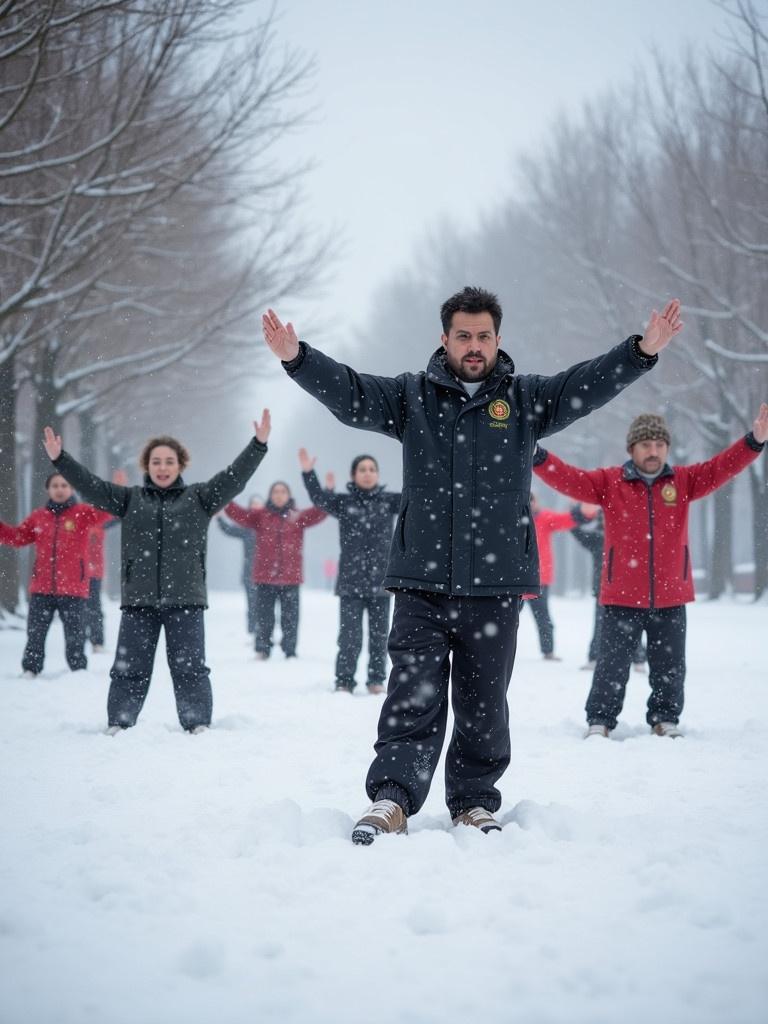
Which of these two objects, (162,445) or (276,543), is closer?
(162,445)

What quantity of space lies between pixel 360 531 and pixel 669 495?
3312 millimetres

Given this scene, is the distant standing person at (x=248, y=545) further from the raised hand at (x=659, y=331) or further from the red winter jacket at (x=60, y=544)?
the raised hand at (x=659, y=331)

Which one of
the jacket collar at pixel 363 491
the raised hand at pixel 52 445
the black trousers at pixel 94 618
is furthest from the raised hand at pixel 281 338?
the black trousers at pixel 94 618

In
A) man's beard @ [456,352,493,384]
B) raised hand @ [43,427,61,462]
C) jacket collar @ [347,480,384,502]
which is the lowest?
jacket collar @ [347,480,384,502]

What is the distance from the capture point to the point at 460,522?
10.8ft

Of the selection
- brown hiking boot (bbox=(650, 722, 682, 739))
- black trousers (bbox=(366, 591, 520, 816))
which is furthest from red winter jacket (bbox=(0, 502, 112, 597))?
black trousers (bbox=(366, 591, 520, 816))

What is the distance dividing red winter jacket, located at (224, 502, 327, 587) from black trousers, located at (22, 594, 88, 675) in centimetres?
231

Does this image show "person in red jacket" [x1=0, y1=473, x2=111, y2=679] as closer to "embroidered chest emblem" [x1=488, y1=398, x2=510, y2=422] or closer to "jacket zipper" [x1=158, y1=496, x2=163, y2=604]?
"jacket zipper" [x1=158, y1=496, x2=163, y2=604]

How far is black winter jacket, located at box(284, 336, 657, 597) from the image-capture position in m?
3.28

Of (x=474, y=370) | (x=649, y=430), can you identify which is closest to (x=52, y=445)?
(x=474, y=370)

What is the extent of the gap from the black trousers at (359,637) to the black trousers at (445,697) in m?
4.23

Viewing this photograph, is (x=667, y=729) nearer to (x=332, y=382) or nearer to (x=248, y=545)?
(x=332, y=382)

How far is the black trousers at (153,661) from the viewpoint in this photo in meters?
5.42

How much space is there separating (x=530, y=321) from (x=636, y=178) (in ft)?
32.4
